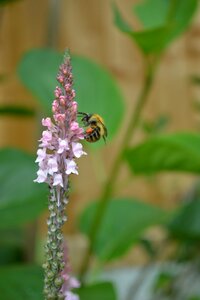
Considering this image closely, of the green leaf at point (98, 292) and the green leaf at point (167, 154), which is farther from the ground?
the green leaf at point (167, 154)

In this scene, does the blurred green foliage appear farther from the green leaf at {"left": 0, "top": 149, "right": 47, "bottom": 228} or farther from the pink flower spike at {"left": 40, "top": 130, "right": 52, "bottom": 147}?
the pink flower spike at {"left": 40, "top": 130, "right": 52, "bottom": 147}

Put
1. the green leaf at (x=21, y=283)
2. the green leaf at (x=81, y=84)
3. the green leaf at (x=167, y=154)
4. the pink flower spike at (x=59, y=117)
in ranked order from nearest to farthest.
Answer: the pink flower spike at (x=59, y=117), the green leaf at (x=21, y=283), the green leaf at (x=167, y=154), the green leaf at (x=81, y=84)

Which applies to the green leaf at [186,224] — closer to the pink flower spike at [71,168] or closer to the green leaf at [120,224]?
the green leaf at [120,224]

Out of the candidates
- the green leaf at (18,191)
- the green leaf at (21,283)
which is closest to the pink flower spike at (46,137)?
the green leaf at (21,283)

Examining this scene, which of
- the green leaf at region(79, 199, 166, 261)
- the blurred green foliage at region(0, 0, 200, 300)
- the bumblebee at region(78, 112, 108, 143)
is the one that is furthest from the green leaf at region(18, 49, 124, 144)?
the bumblebee at region(78, 112, 108, 143)

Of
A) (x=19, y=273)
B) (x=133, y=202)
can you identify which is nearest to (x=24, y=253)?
(x=133, y=202)

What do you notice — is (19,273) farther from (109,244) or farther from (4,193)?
(109,244)
